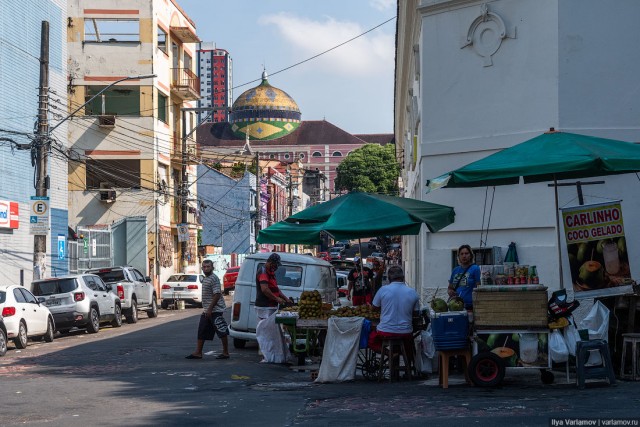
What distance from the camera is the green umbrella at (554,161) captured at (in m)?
12.4

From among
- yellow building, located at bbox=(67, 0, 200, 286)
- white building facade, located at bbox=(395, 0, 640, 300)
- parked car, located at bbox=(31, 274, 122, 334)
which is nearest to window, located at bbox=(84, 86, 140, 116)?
yellow building, located at bbox=(67, 0, 200, 286)

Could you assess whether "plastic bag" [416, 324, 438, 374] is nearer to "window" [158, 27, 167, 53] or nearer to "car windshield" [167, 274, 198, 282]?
"car windshield" [167, 274, 198, 282]

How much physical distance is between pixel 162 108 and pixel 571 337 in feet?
140

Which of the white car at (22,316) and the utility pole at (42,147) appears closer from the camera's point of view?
the white car at (22,316)

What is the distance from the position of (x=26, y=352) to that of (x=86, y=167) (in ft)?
98.2

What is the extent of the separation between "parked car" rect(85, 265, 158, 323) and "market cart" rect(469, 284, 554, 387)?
19.5m

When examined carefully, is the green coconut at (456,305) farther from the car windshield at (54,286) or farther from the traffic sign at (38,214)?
the traffic sign at (38,214)

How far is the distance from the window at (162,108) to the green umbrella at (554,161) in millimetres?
40099

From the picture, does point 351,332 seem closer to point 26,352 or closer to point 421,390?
point 421,390

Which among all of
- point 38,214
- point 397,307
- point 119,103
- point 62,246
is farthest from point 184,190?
point 397,307

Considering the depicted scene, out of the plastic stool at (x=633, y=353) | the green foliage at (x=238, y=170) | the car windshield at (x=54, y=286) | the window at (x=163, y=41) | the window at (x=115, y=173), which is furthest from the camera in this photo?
the green foliage at (x=238, y=170)

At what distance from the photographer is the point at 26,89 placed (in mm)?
34188

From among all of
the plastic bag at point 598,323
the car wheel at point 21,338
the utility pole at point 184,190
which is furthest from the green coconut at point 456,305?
the utility pole at point 184,190

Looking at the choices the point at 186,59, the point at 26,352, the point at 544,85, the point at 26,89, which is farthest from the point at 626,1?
the point at 186,59
